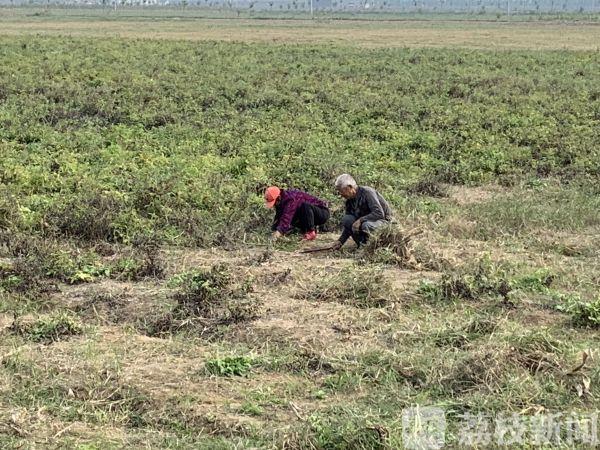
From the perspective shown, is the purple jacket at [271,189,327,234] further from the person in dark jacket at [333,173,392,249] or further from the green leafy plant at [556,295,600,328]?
the green leafy plant at [556,295,600,328]

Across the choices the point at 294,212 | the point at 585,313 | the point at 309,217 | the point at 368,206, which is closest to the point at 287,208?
the point at 294,212

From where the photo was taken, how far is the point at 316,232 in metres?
9.26

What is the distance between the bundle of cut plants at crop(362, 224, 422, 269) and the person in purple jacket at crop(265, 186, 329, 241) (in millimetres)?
998

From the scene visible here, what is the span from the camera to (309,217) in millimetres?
8930

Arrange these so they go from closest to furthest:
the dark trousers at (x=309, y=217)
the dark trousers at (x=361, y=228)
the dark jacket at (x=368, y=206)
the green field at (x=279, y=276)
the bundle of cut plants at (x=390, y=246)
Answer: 1. the green field at (x=279, y=276)
2. the bundle of cut plants at (x=390, y=246)
3. the dark trousers at (x=361, y=228)
4. the dark jacket at (x=368, y=206)
5. the dark trousers at (x=309, y=217)

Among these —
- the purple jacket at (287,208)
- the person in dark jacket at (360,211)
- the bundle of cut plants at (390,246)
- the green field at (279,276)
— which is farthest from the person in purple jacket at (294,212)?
the bundle of cut plants at (390,246)

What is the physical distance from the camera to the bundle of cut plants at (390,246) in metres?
7.98

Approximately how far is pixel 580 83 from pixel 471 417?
18.8 metres

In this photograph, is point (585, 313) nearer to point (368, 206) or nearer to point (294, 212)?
point (368, 206)

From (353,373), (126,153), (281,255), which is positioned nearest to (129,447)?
(353,373)

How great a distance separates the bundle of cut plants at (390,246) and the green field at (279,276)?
0.03m

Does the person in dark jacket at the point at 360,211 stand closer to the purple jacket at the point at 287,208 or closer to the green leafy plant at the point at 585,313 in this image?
the purple jacket at the point at 287,208

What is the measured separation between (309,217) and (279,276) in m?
1.56

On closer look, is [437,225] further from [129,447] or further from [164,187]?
[129,447]
